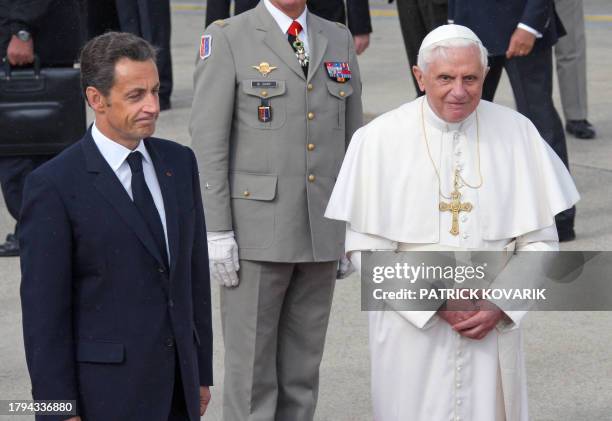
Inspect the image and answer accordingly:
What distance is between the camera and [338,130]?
4824mm

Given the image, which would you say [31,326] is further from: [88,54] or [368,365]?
[368,365]

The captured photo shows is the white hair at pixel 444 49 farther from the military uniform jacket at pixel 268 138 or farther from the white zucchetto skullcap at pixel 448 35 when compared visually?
the military uniform jacket at pixel 268 138

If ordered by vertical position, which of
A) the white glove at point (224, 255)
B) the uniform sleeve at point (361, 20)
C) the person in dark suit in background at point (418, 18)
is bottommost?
the person in dark suit in background at point (418, 18)

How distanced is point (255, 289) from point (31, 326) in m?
1.40

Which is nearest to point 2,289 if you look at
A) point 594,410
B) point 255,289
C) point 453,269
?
point 255,289

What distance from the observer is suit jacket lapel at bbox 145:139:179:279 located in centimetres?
357

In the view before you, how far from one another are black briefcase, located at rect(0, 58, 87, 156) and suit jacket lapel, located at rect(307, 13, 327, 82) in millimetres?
2631

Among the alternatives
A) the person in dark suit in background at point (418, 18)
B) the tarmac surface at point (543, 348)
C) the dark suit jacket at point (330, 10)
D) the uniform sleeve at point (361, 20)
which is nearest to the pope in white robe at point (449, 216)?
the tarmac surface at point (543, 348)

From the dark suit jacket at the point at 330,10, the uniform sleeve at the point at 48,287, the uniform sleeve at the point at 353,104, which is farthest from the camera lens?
the dark suit jacket at the point at 330,10

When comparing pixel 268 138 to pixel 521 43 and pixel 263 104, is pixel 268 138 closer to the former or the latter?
pixel 263 104

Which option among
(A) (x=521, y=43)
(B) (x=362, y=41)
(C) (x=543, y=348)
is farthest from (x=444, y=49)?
(B) (x=362, y=41)

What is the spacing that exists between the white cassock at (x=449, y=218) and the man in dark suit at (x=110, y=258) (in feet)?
2.20

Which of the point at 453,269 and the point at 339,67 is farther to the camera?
the point at 339,67

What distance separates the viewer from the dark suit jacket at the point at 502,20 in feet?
22.8
